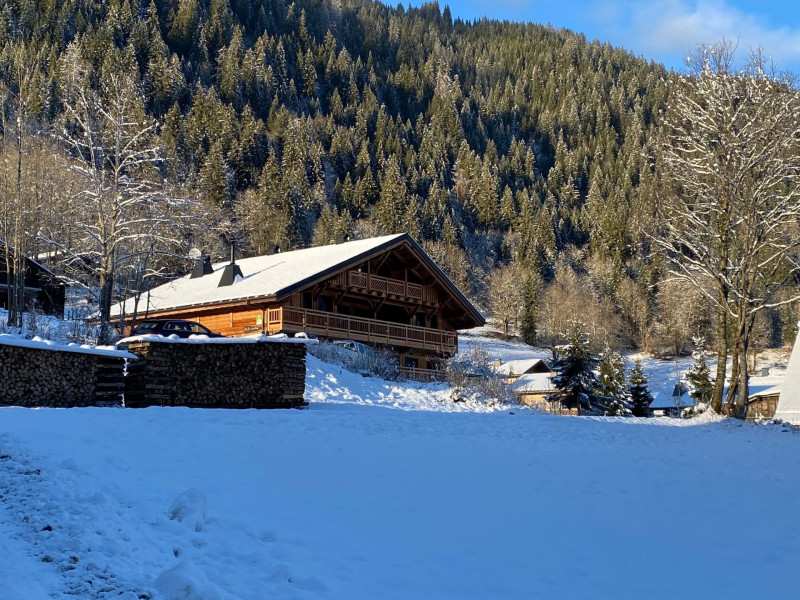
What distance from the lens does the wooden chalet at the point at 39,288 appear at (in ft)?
126

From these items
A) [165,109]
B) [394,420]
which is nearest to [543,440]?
[394,420]

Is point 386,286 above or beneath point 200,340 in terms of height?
above

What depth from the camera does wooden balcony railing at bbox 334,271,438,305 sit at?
125 feet

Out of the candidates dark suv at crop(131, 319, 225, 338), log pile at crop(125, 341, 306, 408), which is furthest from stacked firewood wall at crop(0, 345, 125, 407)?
dark suv at crop(131, 319, 225, 338)

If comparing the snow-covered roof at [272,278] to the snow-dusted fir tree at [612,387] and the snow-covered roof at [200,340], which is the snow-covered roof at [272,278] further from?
the snow-covered roof at [200,340]

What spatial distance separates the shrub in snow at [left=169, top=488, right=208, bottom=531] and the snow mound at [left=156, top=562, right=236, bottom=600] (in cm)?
159

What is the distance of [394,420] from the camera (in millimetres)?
17375

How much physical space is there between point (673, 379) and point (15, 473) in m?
77.3

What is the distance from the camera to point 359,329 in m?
37.9

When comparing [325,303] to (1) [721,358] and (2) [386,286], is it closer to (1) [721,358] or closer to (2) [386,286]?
(2) [386,286]

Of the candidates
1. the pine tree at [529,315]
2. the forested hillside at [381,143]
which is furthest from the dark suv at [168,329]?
the pine tree at [529,315]

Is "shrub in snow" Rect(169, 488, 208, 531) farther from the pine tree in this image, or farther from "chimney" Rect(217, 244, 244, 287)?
the pine tree

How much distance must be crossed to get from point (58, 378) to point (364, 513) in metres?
A: 8.52

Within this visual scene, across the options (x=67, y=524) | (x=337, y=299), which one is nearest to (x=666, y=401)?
(x=337, y=299)
